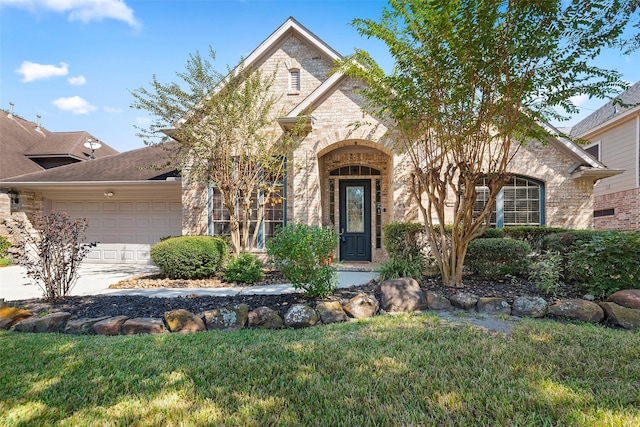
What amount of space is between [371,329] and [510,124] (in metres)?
3.54

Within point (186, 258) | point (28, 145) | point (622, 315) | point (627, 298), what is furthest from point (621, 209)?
point (28, 145)

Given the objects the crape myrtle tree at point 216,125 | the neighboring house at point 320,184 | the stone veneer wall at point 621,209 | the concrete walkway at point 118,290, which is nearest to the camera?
the concrete walkway at point 118,290

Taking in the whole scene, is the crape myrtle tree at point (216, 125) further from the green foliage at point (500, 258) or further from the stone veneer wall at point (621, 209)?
the stone veneer wall at point (621, 209)

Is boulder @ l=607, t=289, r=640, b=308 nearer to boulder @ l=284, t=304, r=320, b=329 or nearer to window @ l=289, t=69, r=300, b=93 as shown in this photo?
boulder @ l=284, t=304, r=320, b=329

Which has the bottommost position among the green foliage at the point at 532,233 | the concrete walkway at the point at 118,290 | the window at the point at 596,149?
the concrete walkway at the point at 118,290

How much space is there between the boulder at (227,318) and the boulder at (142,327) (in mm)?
527

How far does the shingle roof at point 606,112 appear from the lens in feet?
39.9

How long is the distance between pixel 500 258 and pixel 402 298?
258 centimetres

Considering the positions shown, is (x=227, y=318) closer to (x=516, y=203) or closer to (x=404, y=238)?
(x=404, y=238)

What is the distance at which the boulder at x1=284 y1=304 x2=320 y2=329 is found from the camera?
3.79m

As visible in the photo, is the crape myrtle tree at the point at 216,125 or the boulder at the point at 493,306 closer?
the boulder at the point at 493,306

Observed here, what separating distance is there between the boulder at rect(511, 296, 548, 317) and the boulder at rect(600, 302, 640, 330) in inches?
24.2

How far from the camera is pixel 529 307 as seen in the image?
396 centimetres

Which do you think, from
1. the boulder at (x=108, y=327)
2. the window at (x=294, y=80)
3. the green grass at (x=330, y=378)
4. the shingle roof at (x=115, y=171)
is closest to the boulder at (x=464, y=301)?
the green grass at (x=330, y=378)
